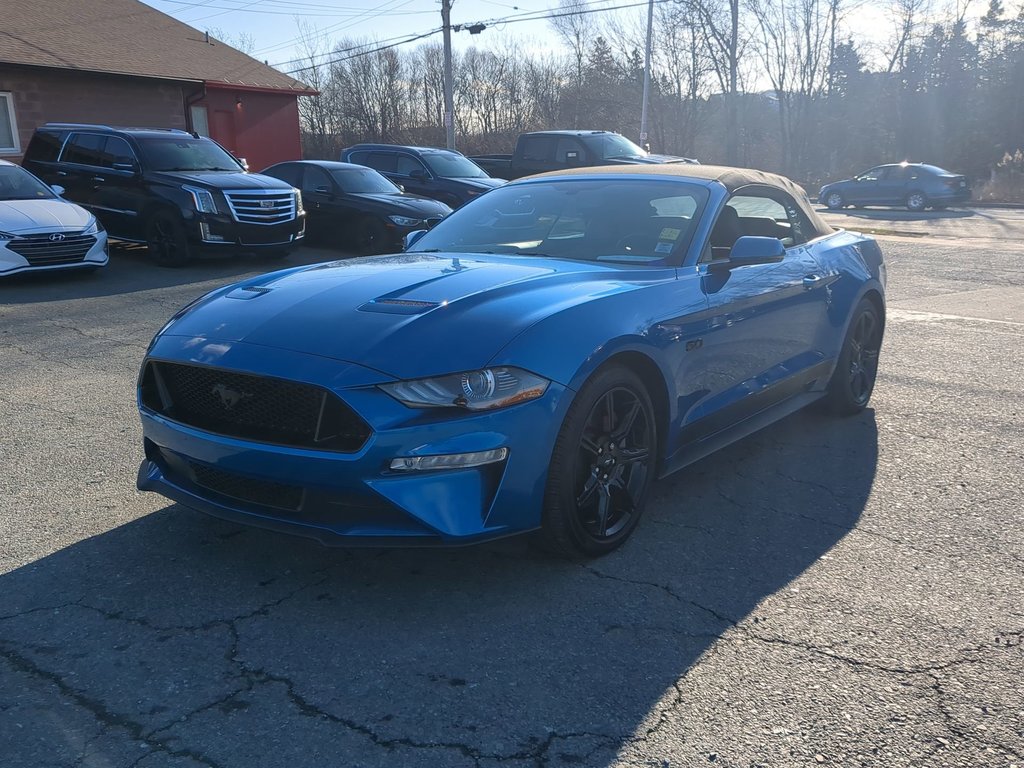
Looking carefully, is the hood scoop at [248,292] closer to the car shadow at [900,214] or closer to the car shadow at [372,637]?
the car shadow at [372,637]

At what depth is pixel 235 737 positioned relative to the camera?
253 cm

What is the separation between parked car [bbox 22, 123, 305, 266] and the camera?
12.3m

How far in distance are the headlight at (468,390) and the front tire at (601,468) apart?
271mm

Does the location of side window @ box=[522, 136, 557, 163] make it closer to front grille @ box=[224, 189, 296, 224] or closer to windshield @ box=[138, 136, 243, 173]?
windshield @ box=[138, 136, 243, 173]

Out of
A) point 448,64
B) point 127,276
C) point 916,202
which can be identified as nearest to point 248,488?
point 127,276

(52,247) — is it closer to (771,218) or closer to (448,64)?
(771,218)

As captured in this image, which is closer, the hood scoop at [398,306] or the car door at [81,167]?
the hood scoop at [398,306]

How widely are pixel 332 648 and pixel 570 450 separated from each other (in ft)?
3.57

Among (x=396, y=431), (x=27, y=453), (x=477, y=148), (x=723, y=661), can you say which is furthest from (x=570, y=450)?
(x=477, y=148)

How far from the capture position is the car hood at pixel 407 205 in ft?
45.1

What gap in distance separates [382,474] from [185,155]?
11682 mm

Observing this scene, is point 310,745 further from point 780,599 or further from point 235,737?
point 780,599

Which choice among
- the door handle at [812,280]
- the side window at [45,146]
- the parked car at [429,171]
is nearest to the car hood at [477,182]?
the parked car at [429,171]

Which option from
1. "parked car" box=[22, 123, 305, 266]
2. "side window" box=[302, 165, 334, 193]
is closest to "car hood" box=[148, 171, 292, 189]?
"parked car" box=[22, 123, 305, 266]
